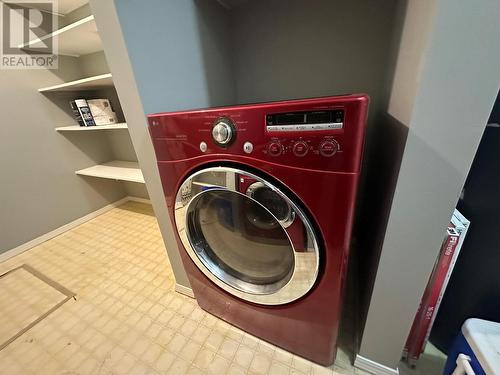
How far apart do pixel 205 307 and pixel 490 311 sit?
103 centimetres

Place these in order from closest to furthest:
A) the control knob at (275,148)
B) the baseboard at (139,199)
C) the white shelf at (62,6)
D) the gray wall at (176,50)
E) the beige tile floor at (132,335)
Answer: the control knob at (275,148), the gray wall at (176,50), the beige tile floor at (132,335), the white shelf at (62,6), the baseboard at (139,199)

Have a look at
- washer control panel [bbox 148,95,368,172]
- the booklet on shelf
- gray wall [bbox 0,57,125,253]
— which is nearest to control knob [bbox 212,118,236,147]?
washer control panel [bbox 148,95,368,172]

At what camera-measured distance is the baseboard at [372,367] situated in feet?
2.33

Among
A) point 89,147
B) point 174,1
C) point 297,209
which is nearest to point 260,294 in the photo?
point 297,209

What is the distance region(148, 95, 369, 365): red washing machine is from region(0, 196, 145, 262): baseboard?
64.5 inches

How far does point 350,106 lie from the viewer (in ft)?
1.24

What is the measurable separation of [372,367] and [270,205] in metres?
0.72

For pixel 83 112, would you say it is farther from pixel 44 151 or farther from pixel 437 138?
pixel 437 138

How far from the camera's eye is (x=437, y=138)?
408mm

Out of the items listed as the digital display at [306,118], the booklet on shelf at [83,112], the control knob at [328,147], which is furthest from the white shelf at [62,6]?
the control knob at [328,147]

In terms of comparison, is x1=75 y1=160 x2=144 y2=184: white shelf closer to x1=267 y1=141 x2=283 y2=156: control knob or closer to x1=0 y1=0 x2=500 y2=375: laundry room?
x1=0 y1=0 x2=500 y2=375: laundry room

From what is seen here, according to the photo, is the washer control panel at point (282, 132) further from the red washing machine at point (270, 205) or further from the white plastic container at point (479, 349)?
the white plastic container at point (479, 349)

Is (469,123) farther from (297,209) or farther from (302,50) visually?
(302,50)

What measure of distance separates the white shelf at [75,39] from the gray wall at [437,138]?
150cm
